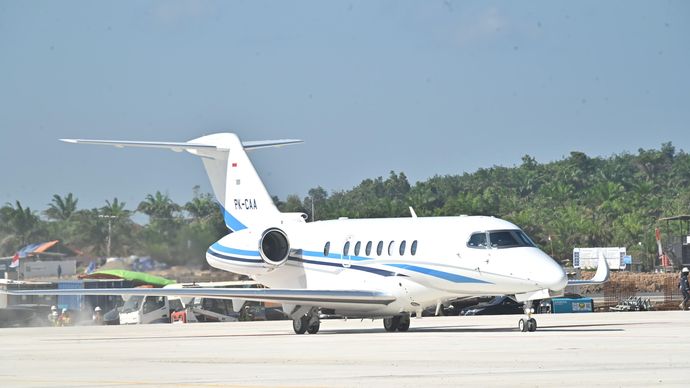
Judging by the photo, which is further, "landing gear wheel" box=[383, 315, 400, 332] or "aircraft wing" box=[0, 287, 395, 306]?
"landing gear wheel" box=[383, 315, 400, 332]

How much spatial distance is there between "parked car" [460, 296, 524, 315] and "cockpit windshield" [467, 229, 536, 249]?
1575 cm

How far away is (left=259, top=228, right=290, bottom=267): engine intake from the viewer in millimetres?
32594

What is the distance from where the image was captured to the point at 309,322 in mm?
29906

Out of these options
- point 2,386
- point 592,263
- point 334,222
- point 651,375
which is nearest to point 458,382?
point 651,375

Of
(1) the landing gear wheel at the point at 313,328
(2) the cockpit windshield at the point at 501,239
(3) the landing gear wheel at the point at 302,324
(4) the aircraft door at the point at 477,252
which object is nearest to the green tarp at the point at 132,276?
(3) the landing gear wheel at the point at 302,324

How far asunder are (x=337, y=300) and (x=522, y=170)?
104590mm

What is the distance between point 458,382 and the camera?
13875 millimetres

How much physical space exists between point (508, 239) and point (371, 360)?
33.8 ft

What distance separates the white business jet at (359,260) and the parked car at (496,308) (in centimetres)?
1161

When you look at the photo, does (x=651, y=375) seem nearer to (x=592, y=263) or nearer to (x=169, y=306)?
(x=169, y=306)

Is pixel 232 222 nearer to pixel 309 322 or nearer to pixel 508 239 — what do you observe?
pixel 309 322

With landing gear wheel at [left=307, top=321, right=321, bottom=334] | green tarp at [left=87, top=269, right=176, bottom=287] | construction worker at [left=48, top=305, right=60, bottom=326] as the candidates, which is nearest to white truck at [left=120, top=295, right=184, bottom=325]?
green tarp at [left=87, top=269, right=176, bottom=287]

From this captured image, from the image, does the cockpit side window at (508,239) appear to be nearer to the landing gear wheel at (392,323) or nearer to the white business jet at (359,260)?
the white business jet at (359,260)

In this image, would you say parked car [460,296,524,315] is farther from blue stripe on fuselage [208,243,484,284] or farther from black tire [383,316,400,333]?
black tire [383,316,400,333]
